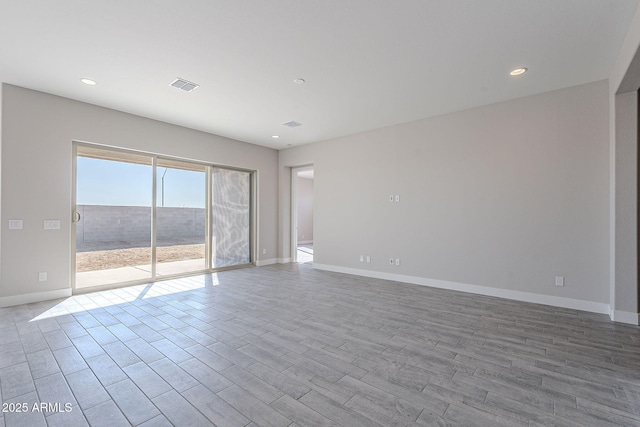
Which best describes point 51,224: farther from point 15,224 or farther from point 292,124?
A: point 292,124

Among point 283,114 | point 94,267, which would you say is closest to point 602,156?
point 283,114

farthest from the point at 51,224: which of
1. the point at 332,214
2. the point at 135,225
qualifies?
the point at 332,214

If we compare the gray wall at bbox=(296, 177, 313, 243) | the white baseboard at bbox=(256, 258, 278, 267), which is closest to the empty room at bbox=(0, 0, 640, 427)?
the white baseboard at bbox=(256, 258, 278, 267)

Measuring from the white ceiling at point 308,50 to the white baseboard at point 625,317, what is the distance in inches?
114

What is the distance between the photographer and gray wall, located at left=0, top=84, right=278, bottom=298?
12.4 ft

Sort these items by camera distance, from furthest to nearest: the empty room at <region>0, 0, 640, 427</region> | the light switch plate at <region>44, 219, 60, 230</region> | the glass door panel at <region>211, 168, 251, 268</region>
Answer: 1. the glass door panel at <region>211, 168, 251, 268</region>
2. the light switch plate at <region>44, 219, 60, 230</region>
3. the empty room at <region>0, 0, 640, 427</region>

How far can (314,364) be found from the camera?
7.67 ft

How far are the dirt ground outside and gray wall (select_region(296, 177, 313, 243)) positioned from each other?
20.2 ft

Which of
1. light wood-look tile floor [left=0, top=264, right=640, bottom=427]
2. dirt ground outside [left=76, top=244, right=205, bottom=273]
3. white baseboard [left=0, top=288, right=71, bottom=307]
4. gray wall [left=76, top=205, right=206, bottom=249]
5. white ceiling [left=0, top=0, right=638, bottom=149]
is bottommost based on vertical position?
light wood-look tile floor [left=0, top=264, right=640, bottom=427]

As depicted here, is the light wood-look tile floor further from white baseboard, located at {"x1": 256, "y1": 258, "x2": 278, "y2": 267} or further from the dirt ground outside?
white baseboard, located at {"x1": 256, "y1": 258, "x2": 278, "y2": 267}

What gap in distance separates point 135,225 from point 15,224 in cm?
155

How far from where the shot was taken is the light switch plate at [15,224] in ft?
12.5

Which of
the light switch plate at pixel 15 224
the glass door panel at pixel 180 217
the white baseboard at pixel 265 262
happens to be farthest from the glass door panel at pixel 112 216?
the white baseboard at pixel 265 262

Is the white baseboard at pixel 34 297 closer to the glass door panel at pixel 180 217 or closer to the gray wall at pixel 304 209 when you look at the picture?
the glass door panel at pixel 180 217
